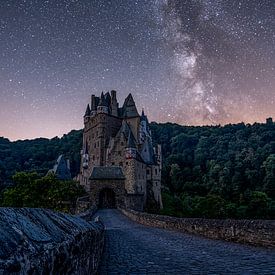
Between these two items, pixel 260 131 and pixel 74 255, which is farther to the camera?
pixel 260 131

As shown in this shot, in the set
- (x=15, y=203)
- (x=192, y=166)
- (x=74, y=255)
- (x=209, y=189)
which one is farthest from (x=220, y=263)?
(x=192, y=166)

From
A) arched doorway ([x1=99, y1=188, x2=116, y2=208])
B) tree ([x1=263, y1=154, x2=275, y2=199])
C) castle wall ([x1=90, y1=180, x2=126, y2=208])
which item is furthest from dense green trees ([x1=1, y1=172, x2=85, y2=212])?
tree ([x1=263, y1=154, x2=275, y2=199])

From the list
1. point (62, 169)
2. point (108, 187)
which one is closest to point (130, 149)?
point (108, 187)

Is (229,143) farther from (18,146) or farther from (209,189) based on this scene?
(18,146)

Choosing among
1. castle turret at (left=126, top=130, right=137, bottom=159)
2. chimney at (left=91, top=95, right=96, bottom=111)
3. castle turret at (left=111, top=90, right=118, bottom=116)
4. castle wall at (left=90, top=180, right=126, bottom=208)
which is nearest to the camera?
castle wall at (left=90, top=180, right=126, bottom=208)

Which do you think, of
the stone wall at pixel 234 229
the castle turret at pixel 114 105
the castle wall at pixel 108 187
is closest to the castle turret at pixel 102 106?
the castle turret at pixel 114 105

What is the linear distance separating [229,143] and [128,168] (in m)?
60.0

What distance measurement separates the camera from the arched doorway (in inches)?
1999

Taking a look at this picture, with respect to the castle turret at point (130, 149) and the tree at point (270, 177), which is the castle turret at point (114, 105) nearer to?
the castle turret at point (130, 149)

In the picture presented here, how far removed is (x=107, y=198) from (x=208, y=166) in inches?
2159

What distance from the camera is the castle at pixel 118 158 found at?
50.6m

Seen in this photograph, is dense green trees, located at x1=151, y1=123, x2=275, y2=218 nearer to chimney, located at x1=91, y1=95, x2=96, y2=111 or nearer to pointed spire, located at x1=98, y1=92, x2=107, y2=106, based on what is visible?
pointed spire, located at x1=98, y1=92, x2=107, y2=106

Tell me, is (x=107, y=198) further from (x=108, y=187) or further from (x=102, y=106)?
(x=102, y=106)

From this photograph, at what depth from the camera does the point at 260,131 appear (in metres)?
115
